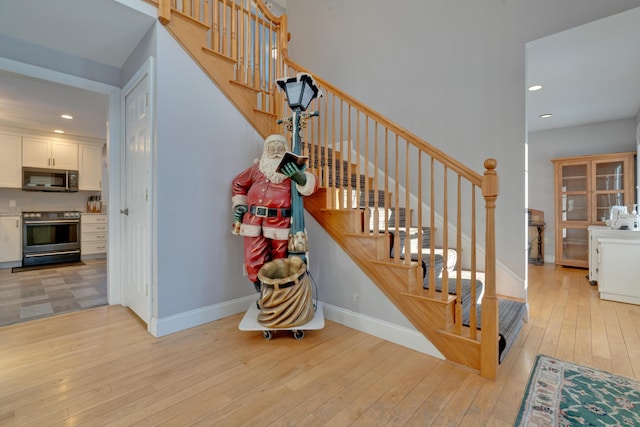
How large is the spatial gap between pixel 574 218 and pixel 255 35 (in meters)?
5.60

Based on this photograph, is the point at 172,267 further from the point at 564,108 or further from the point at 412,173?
the point at 564,108

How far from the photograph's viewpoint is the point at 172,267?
2.24 m

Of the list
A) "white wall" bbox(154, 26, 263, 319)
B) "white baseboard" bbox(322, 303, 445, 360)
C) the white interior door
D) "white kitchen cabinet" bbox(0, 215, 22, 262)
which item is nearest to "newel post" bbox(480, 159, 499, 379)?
"white baseboard" bbox(322, 303, 445, 360)

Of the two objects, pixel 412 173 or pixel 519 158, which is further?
pixel 412 173

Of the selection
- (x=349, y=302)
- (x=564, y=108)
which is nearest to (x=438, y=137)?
(x=349, y=302)

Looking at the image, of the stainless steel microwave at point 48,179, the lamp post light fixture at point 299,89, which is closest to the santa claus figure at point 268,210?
the lamp post light fixture at point 299,89

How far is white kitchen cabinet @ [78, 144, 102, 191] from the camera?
5.47 metres

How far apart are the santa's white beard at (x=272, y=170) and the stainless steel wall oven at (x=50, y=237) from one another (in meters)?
4.97

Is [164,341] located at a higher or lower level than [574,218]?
lower

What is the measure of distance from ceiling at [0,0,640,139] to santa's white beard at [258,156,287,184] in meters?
1.39

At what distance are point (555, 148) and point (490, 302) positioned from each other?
5.14 m

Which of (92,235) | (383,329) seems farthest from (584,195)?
(92,235)

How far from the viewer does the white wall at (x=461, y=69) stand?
2559mm

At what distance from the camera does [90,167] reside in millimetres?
5551
